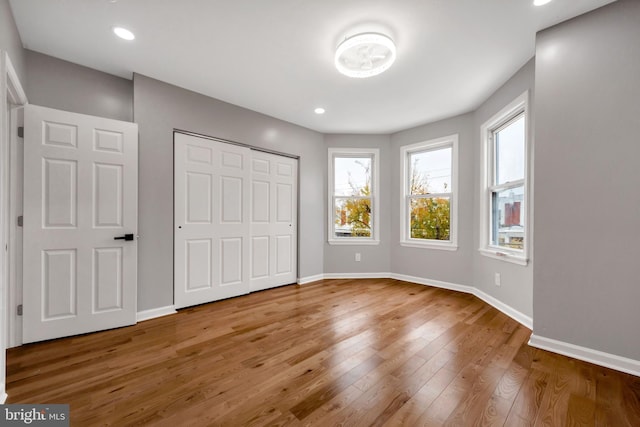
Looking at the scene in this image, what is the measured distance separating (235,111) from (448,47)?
2651 millimetres

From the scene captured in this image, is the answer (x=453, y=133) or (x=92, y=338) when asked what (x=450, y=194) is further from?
(x=92, y=338)

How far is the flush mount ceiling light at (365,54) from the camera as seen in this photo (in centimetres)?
210

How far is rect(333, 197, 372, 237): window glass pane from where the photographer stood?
4.79 metres

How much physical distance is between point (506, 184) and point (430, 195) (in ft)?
4.21

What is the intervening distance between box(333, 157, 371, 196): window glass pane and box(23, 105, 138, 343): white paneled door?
10.2ft

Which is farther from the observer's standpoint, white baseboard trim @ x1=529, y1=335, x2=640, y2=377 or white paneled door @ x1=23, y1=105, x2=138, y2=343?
white paneled door @ x1=23, y1=105, x2=138, y2=343

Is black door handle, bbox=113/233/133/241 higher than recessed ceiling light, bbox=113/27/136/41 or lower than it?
lower

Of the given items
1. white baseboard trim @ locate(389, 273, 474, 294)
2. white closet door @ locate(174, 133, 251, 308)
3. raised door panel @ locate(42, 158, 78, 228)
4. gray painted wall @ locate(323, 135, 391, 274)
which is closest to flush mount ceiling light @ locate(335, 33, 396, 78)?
white closet door @ locate(174, 133, 251, 308)

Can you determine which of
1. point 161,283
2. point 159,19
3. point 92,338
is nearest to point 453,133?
point 159,19

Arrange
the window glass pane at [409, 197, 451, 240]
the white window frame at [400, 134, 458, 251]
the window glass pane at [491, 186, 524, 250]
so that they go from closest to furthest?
the window glass pane at [491, 186, 524, 250], the white window frame at [400, 134, 458, 251], the window glass pane at [409, 197, 451, 240]

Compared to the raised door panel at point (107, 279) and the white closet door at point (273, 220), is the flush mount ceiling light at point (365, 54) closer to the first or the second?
the white closet door at point (273, 220)

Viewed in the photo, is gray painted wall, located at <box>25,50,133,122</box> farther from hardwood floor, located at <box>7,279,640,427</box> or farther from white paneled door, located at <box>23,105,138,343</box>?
hardwood floor, located at <box>7,279,640,427</box>

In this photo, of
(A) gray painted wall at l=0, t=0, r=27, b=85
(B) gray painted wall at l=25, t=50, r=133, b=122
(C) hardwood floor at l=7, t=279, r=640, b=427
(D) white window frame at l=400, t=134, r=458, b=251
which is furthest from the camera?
(D) white window frame at l=400, t=134, r=458, b=251

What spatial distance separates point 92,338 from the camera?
93.6 inches
